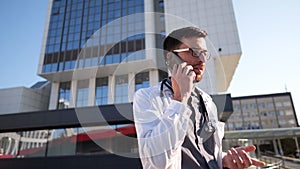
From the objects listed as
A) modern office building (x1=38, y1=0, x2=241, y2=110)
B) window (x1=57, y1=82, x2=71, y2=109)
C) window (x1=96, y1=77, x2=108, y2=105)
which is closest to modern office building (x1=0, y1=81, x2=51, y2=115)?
modern office building (x1=38, y1=0, x2=241, y2=110)

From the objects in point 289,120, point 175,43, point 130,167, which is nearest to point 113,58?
point 130,167

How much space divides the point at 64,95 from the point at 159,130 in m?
21.6

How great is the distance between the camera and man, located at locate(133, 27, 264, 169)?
2.53 ft

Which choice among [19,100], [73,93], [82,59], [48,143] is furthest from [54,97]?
[48,143]

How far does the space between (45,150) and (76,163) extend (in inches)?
→ 83.3

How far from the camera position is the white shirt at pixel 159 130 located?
2.48 ft

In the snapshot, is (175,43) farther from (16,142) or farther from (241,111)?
(241,111)

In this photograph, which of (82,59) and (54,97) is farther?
(54,97)

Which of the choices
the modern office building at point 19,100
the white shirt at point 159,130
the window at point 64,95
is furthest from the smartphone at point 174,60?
the modern office building at point 19,100

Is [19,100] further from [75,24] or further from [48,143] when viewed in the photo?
[48,143]

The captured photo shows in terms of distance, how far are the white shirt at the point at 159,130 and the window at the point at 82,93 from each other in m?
18.6

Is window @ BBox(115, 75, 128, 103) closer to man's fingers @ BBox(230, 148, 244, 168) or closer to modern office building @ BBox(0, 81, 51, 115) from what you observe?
man's fingers @ BBox(230, 148, 244, 168)

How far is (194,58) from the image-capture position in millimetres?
997

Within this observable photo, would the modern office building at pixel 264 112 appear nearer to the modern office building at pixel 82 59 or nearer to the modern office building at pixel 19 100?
the modern office building at pixel 82 59
